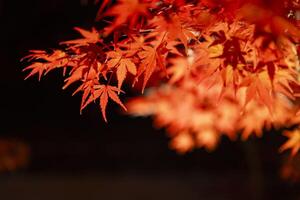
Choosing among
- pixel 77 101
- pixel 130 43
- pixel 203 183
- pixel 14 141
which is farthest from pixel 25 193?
pixel 130 43

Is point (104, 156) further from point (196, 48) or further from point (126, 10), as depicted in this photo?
point (126, 10)

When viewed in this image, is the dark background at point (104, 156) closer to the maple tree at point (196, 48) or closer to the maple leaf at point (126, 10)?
the maple tree at point (196, 48)

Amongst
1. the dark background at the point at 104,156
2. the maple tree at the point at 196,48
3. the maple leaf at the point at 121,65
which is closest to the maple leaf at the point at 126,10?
the maple tree at the point at 196,48

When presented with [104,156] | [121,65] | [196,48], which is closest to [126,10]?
[121,65]

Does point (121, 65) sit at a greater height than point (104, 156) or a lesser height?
greater

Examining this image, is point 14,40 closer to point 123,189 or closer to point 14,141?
point 14,141

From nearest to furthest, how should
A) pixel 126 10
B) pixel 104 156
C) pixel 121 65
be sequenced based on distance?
pixel 126 10, pixel 121 65, pixel 104 156

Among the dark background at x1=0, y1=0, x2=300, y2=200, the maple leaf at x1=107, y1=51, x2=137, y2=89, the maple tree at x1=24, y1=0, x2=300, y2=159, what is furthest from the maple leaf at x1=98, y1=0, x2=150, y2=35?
the dark background at x1=0, y1=0, x2=300, y2=200

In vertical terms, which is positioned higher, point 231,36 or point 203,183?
point 231,36
